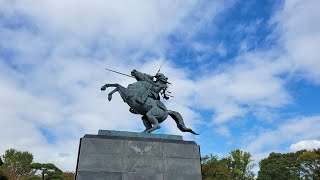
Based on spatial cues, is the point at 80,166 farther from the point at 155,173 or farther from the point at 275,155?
the point at 275,155

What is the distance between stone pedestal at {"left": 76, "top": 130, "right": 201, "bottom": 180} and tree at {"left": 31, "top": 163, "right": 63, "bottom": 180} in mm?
24185

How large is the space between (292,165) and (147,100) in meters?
40.3

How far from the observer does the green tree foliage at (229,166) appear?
107 ft

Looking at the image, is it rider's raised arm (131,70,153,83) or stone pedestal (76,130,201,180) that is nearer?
stone pedestal (76,130,201,180)

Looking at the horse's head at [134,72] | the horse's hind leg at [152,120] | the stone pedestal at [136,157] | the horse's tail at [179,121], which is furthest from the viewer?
the horse's head at [134,72]

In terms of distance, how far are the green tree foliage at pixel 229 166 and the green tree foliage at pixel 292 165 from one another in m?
1.96

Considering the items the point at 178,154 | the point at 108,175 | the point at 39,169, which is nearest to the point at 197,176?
the point at 178,154

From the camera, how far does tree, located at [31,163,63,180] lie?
1308 inches

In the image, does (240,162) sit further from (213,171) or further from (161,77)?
(161,77)

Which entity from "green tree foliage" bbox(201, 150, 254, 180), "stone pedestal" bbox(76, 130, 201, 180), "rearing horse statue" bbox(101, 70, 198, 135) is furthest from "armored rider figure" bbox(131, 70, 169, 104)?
"green tree foliage" bbox(201, 150, 254, 180)

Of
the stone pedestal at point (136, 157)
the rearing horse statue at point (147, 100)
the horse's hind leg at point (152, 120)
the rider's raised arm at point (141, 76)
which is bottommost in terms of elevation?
the stone pedestal at point (136, 157)

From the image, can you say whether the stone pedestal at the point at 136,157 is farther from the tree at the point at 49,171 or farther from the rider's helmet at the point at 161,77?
the tree at the point at 49,171

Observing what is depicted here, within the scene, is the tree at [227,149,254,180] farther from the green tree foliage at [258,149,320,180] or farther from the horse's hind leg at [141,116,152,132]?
the horse's hind leg at [141,116,152,132]

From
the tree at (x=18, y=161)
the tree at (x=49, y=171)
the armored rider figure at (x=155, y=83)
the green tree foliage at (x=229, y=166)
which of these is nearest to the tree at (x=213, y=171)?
the green tree foliage at (x=229, y=166)
